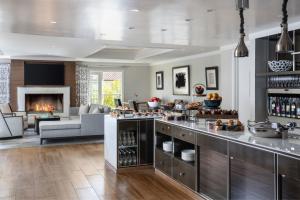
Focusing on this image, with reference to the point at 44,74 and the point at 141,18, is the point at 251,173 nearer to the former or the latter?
the point at 141,18

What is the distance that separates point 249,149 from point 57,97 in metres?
10.6

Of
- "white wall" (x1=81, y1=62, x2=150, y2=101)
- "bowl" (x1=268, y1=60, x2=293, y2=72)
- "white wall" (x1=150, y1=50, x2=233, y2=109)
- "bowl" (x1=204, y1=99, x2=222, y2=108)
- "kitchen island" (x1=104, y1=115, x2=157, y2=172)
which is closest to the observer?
"bowl" (x1=204, y1=99, x2=222, y2=108)

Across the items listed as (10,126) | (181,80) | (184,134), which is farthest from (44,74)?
(184,134)

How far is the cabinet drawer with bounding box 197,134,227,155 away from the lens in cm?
364

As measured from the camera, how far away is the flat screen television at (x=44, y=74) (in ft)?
40.0

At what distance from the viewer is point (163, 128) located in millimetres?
5312

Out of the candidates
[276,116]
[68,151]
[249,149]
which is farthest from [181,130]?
[68,151]

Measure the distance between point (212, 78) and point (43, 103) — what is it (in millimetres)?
6692

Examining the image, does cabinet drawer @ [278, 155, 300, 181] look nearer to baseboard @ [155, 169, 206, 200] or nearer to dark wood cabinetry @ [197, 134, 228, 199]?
dark wood cabinetry @ [197, 134, 228, 199]

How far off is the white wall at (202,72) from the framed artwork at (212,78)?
5.4 inches

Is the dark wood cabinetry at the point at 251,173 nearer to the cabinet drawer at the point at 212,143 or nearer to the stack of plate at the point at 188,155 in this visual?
the cabinet drawer at the point at 212,143

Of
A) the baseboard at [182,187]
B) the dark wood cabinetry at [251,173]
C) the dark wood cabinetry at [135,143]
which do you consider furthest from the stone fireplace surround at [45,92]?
the dark wood cabinetry at [251,173]

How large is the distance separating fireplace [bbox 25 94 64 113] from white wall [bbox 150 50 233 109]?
12.8ft

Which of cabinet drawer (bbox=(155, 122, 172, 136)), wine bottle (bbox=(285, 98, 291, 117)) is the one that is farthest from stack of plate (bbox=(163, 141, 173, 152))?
wine bottle (bbox=(285, 98, 291, 117))
